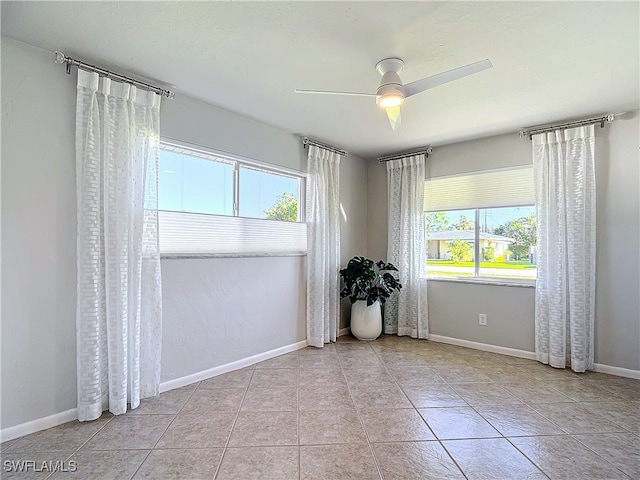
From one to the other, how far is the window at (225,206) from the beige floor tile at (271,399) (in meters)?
1.27

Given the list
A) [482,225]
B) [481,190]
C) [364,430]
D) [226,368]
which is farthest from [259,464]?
[481,190]

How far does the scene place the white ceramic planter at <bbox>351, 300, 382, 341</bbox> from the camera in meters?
4.17

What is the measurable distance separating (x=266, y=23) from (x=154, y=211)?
1525mm

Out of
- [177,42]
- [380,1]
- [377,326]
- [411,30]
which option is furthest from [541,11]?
[377,326]

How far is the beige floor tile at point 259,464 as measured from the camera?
1.70 metres

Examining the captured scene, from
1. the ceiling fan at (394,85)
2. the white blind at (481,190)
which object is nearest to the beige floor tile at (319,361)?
the white blind at (481,190)

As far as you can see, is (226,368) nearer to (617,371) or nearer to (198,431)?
(198,431)

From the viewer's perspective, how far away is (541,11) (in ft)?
5.69

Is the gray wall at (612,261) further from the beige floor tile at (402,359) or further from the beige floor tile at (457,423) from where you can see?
the beige floor tile at (457,423)

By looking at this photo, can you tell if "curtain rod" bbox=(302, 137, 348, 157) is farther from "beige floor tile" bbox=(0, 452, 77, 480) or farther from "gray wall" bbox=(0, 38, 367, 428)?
"beige floor tile" bbox=(0, 452, 77, 480)

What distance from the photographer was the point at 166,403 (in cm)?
248

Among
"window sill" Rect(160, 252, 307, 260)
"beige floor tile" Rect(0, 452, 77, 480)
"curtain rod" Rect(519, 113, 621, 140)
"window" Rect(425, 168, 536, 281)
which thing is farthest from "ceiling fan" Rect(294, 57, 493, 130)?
"beige floor tile" Rect(0, 452, 77, 480)

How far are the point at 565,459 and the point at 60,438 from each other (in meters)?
2.93

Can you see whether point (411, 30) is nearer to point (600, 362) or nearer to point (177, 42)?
point (177, 42)
